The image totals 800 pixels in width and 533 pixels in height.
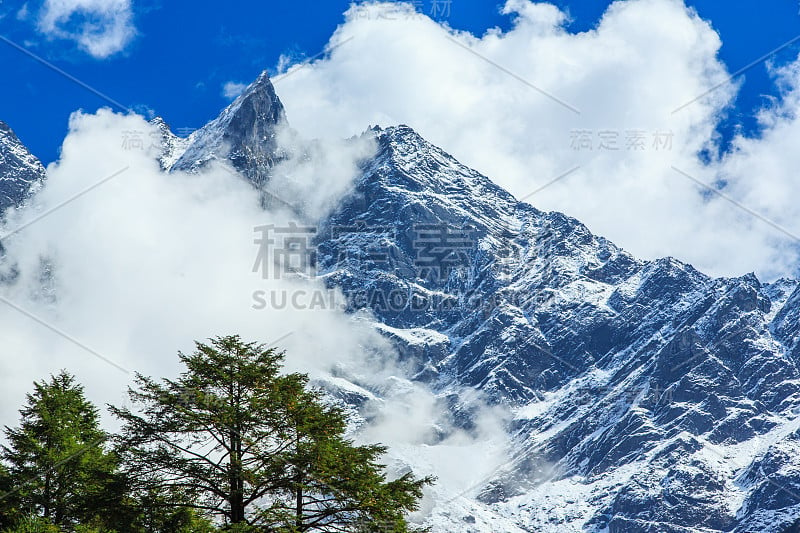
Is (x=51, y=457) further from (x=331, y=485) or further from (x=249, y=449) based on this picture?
(x=331, y=485)

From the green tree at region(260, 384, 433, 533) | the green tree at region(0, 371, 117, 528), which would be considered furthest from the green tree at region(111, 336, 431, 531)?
the green tree at region(0, 371, 117, 528)

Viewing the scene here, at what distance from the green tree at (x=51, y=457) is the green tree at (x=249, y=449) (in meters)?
3.30

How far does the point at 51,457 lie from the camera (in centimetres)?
3841

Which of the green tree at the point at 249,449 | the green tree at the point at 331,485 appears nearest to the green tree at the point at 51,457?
the green tree at the point at 249,449

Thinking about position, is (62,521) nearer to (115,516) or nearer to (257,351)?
(115,516)

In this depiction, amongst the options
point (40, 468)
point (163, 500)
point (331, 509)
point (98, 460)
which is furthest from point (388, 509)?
point (40, 468)

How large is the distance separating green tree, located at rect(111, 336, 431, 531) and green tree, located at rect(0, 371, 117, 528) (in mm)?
3299

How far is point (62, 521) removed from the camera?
3578 centimetres

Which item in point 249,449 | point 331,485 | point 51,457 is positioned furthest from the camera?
point 51,457

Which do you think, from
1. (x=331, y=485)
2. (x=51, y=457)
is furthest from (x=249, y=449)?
(x=51, y=457)

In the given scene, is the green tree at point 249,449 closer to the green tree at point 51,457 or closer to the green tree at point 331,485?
the green tree at point 331,485

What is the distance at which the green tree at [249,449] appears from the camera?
1185 inches

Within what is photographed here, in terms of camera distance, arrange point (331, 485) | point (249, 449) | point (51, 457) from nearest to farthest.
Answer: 1. point (331, 485)
2. point (249, 449)
3. point (51, 457)

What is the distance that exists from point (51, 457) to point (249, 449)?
1190 centimetres
